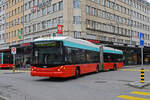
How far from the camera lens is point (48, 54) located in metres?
14.1

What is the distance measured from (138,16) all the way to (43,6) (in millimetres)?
29662

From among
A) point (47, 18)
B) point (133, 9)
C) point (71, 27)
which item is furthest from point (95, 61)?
point (133, 9)

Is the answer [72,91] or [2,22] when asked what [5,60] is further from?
[72,91]

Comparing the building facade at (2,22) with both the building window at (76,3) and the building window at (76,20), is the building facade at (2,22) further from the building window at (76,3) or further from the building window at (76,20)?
the building window at (76,20)

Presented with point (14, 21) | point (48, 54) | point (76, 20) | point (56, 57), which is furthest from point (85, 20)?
point (56, 57)

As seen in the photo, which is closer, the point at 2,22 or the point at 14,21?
the point at 14,21

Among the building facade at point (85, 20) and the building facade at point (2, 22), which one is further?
the building facade at point (2, 22)

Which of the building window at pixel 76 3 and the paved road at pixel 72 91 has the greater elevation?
the building window at pixel 76 3

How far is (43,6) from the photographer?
44.9 metres

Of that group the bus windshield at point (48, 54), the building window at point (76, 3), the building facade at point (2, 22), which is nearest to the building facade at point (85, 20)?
the building window at point (76, 3)

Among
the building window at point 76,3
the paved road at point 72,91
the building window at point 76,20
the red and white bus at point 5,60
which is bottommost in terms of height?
the paved road at point 72,91

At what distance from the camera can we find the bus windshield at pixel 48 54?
1398cm

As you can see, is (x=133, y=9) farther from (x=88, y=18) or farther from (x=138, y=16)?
(x=88, y=18)

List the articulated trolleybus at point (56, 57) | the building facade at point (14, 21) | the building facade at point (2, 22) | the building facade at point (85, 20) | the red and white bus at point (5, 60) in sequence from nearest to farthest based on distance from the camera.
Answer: the articulated trolleybus at point (56, 57)
the red and white bus at point (5, 60)
the building facade at point (85, 20)
the building facade at point (14, 21)
the building facade at point (2, 22)
